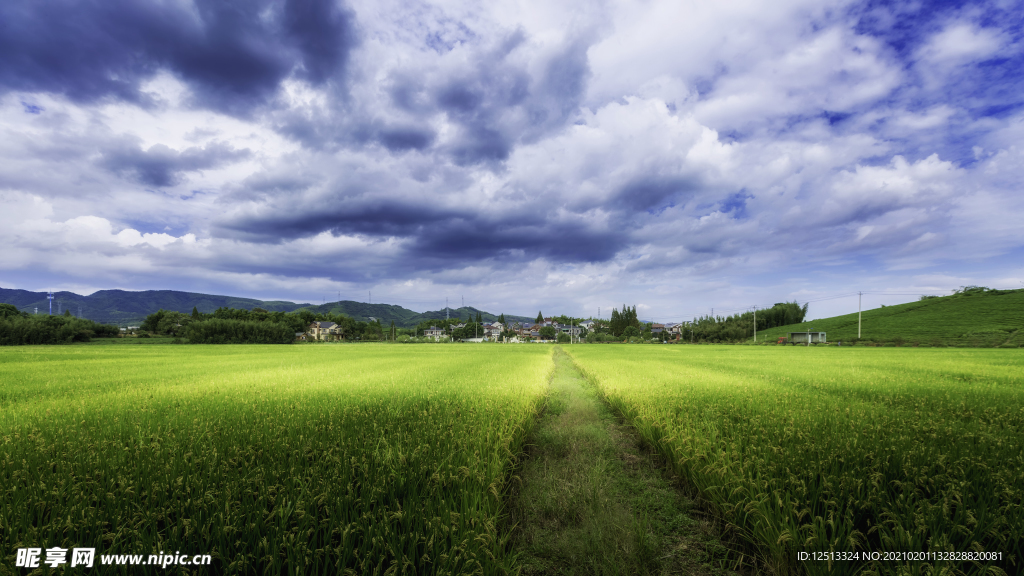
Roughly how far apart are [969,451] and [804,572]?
11.0 ft

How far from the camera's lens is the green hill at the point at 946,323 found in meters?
56.4

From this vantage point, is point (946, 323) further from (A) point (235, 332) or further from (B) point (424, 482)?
(A) point (235, 332)

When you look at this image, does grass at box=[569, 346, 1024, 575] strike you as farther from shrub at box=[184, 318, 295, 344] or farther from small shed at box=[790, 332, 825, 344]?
shrub at box=[184, 318, 295, 344]

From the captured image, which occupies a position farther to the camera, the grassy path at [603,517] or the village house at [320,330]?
the village house at [320,330]

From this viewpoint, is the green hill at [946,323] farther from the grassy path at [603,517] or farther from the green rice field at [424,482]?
the grassy path at [603,517]

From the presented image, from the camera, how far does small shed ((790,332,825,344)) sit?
76312 mm

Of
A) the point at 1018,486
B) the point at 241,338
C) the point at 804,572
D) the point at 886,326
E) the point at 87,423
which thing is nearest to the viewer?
the point at 804,572

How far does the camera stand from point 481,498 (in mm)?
3834

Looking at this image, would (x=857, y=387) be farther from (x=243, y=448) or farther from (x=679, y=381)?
(x=243, y=448)

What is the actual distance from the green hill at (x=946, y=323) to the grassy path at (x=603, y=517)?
78984 mm

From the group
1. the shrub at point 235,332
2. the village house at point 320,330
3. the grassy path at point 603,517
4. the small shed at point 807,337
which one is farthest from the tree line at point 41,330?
the small shed at point 807,337

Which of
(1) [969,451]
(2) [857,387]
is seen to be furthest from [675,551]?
(2) [857,387]

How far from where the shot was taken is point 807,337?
255 ft

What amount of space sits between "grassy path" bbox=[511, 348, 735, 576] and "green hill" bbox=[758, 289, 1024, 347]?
79.0 m
